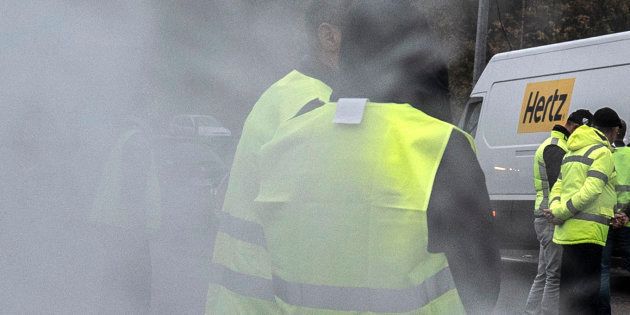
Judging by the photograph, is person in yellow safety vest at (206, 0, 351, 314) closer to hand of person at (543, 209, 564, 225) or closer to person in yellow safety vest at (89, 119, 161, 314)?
person in yellow safety vest at (89, 119, 161, 314)

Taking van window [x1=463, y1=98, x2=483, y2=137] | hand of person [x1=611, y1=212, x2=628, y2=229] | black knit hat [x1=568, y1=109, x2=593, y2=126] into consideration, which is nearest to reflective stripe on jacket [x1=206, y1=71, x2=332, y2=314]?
hand of person [x1=611, y1=212, x2=628, y2=229]

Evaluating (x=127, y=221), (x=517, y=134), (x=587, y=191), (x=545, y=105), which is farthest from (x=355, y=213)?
(x=517, y=134)

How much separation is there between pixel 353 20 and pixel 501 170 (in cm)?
687

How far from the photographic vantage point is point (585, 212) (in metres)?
5.19

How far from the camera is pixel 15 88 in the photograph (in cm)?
165

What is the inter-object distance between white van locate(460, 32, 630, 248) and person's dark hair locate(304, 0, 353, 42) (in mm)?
5568

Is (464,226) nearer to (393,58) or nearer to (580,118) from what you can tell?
(393,58)

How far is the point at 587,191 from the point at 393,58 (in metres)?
3.70

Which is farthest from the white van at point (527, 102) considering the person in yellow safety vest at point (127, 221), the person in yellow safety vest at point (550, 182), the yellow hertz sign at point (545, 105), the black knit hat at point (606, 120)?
the person in yellow safety vest at point (127, 221)

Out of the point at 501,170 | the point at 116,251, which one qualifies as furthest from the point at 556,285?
the point at 116,251

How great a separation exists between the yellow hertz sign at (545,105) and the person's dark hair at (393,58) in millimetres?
6115

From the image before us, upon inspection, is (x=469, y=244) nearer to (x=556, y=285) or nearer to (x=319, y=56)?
(x=319, y=56)

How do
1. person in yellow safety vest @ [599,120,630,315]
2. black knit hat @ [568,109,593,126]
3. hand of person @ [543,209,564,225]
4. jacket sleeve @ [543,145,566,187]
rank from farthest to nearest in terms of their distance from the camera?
1. black knit hat @ [568,109,593,126]
2. jacket sleeve @ [543,145,566,187]
3. person in yellow safety vest @ [599,120,630,315]
4. hand of person @ [543,209,564,225]

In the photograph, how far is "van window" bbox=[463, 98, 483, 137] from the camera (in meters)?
9.02
